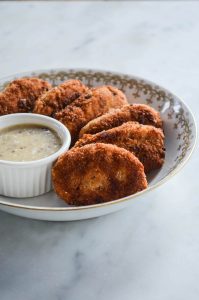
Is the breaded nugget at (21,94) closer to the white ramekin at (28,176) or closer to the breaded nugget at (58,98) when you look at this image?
the breaded nugget at (58,98)

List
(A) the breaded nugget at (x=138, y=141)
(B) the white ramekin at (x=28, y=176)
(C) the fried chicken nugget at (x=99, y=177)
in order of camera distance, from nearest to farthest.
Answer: (C) the fried chicken nugget at (x=99, y=177) → (B) the white ramekin at (x=28, y=176) → (A) the breaded nugget at (x=138, y=141)

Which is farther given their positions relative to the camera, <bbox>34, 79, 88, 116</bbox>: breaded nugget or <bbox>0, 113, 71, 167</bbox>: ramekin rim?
<bbox>34, 79, 88, 116</bbox>: breaded nugget

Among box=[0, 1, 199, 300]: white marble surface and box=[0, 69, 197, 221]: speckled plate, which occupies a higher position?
box=[0, 69, 197, 221]: speckled plate

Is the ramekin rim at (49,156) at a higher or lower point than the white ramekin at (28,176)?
higher

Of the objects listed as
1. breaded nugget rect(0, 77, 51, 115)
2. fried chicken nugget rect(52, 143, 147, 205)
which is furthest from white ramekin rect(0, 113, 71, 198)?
breaded nugget rect(0, 77, 51, 115)

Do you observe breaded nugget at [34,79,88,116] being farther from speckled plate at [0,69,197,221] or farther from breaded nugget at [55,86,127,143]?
speckled plate at [0,69,197,221]

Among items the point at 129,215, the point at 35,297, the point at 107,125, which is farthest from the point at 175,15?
the point at 35,297

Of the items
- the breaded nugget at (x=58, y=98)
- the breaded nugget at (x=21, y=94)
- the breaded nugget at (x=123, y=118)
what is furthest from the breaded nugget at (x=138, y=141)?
the breaded nugget at (x=21, y=94)
